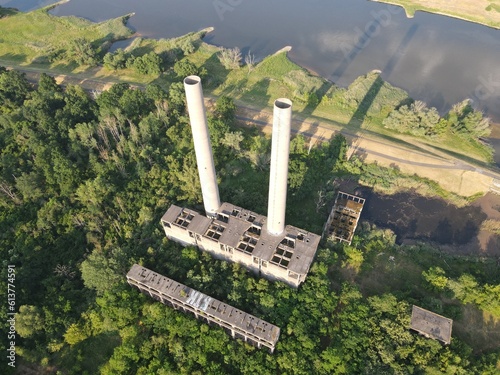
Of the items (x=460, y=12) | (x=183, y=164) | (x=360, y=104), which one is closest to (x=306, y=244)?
(x=183, y=164)

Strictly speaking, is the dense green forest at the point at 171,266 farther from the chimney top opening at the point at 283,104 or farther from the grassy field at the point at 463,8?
the grassy field at the point at 463,8

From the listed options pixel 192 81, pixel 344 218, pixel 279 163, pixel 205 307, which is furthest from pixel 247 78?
pixel 205 307

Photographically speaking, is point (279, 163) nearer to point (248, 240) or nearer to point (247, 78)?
point (248, 240)

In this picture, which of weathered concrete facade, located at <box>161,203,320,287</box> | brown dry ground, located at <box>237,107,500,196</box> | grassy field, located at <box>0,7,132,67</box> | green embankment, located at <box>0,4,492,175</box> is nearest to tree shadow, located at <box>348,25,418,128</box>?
green embankment, located at <box>0,4,492,175</box>

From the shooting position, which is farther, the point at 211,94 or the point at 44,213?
the point at 211,94

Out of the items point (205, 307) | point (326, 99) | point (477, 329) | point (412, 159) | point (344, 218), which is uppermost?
point (326, 99)

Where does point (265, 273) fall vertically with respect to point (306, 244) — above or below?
below

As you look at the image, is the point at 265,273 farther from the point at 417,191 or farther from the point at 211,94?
the point at 211,94
